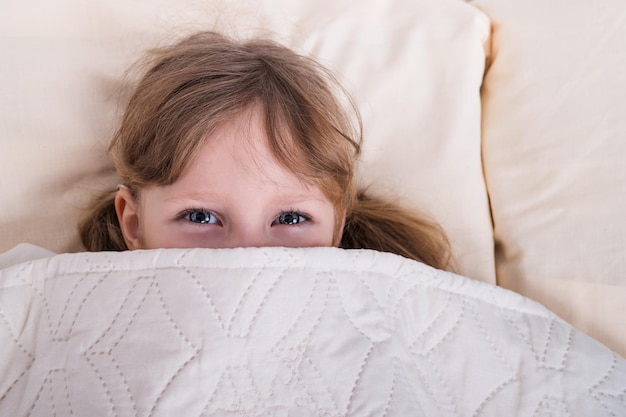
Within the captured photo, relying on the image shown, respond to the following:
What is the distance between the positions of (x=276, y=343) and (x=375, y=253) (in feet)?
0.56

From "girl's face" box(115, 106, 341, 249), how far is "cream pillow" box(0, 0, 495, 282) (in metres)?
0.20

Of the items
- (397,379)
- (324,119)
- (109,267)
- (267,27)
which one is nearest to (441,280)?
(397,379)

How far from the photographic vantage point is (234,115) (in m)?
0.83

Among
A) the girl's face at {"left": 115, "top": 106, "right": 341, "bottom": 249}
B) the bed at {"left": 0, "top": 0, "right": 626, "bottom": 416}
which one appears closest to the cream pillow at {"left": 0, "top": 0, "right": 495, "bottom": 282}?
the bed at {"left": 0, "top": 0, "right": 626, "bottom": 416}

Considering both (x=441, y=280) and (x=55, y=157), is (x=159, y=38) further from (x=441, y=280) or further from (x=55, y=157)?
(x=441, y=280)

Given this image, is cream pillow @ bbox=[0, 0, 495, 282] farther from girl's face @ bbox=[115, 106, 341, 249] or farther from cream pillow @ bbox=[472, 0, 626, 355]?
girl's face @ bbox=[115, 106, 341, 249]

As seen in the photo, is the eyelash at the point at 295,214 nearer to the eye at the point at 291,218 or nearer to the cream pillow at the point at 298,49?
the eye at the point at 291,218

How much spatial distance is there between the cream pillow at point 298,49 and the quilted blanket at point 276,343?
227 millimetres

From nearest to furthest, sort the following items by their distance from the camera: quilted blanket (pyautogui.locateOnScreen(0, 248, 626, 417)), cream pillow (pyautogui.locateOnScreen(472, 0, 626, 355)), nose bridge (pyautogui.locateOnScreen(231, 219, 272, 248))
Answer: quilted blanket (pyautogui.locateOnScreen(0, 248, 626, 417))
nose bridge (pyautogui.locateOnScreen(231, 219, 272, 248))
cream pillow (pyautogui.locateOnScreen(472, 0, 626, 355))

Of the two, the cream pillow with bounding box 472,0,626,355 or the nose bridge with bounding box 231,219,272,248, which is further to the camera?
the cream pillow with bounding box 472,0,626,355

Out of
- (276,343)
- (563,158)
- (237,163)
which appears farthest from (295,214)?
(563,158)

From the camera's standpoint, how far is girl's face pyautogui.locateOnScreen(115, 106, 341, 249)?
2.63 ft

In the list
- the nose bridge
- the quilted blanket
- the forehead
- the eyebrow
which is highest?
the forehead

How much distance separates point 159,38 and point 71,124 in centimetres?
19
